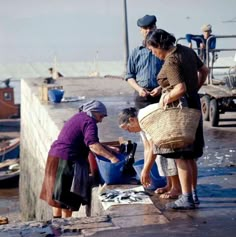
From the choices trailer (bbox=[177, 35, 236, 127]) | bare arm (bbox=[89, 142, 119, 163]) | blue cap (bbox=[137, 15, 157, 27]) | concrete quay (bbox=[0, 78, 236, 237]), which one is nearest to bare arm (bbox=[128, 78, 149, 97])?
blue cap (bbox=[137, 15, 157, 27])

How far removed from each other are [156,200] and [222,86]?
670 cm

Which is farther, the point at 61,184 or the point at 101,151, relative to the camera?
the point at 61,184

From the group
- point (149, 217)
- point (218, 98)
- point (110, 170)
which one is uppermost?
point (218, 98)

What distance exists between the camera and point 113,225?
7.04 meters

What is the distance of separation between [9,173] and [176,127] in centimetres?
1584

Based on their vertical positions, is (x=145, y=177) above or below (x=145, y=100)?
below

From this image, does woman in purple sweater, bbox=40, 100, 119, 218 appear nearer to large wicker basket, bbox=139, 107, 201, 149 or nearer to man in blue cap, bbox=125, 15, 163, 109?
man in blue cap, bbox=125, 15, 163, 109

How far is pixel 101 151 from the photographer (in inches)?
319

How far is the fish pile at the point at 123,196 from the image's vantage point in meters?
7.81

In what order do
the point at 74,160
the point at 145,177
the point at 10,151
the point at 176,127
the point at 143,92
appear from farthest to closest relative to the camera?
the point at 10,151
the point at 143,92
the point at 74,160
the point at 145,177
the point at 176,127

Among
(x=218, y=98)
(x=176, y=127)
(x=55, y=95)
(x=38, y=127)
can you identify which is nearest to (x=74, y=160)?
(x=176, y=127)

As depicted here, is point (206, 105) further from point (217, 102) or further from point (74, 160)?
Result: point (74, 160)

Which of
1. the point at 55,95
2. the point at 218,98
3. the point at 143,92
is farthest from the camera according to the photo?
the point at 55,95

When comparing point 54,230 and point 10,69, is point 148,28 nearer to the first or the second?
point 54,230
